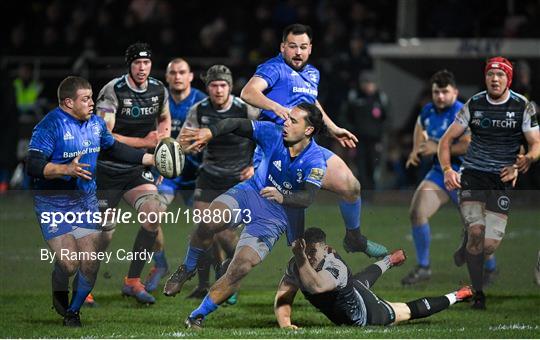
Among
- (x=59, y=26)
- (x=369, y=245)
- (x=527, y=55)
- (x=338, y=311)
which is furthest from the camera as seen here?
(x=59, y=26)

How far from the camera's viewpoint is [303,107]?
33.0ft

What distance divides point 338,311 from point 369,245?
1.04 meters

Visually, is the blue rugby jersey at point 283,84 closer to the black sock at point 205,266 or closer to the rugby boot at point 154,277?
the black sock at point 205,266

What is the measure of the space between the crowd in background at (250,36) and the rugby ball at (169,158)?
312 inches

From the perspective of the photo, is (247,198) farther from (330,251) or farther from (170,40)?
(170,40)

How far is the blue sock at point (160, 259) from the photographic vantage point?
10.8 metres

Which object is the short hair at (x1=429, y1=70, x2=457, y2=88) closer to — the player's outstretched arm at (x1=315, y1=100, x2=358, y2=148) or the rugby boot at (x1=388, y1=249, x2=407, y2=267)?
the player's outstretched arm at (x1=315, y1=100, x2=358, y2=148)

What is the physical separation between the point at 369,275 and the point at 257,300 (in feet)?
5.87

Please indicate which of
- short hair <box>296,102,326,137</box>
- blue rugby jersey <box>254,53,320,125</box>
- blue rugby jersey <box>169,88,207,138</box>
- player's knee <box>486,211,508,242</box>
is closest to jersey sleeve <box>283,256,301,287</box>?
short hair <box>296,102,326,137</box>

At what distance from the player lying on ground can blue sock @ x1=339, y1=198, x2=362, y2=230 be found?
2.00 feet

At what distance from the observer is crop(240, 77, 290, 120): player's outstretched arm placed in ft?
34.4

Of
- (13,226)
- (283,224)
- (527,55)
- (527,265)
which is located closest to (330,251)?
(283,224)

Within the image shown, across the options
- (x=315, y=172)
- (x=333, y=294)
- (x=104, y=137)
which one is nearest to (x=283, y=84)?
(x=315, y=172)

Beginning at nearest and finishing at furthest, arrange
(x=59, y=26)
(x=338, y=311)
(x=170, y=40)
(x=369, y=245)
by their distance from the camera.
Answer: (x=338, y=311)
(x=369, y=245)
(x=170, y=40)
(x=59, y=26)
